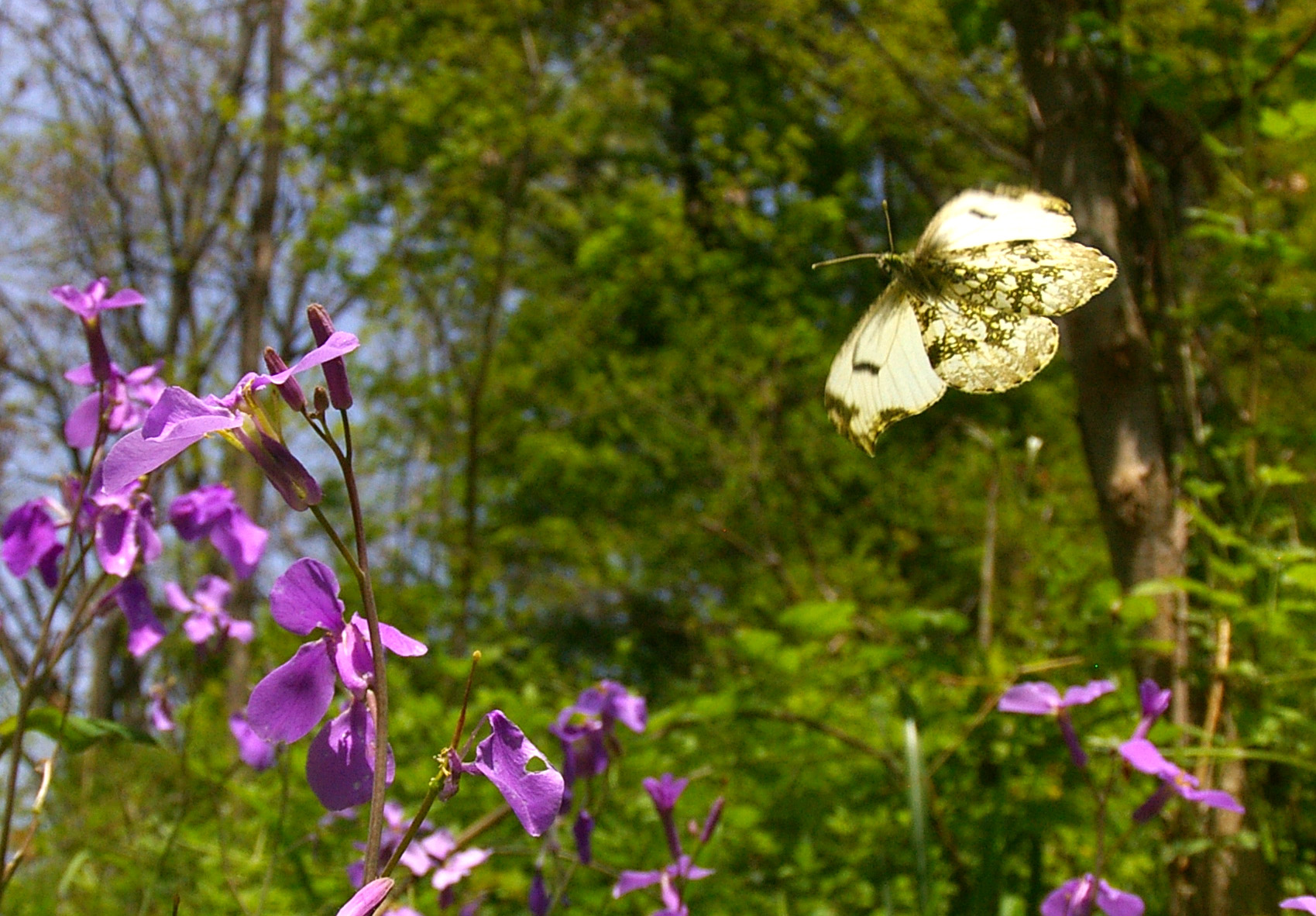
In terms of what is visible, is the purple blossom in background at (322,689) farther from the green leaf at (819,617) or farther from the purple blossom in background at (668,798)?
the green leaf at (819,617)

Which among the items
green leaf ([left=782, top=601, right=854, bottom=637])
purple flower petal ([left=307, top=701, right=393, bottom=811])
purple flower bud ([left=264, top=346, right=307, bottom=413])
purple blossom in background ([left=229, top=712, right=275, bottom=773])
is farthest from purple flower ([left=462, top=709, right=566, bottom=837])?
green leaf ([left=782, top=601, right=854, bottom=637])

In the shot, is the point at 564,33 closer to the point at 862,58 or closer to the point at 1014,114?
the point at 862,58

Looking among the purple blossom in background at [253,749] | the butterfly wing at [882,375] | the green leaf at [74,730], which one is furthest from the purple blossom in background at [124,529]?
the butterfly wing at [882,375]

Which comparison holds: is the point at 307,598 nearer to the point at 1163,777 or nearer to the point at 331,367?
the point at 331,367

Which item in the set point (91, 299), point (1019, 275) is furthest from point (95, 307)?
point (1019, 275)

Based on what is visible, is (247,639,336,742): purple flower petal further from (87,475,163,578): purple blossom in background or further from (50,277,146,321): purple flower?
(50,277,146,321): purple flower
